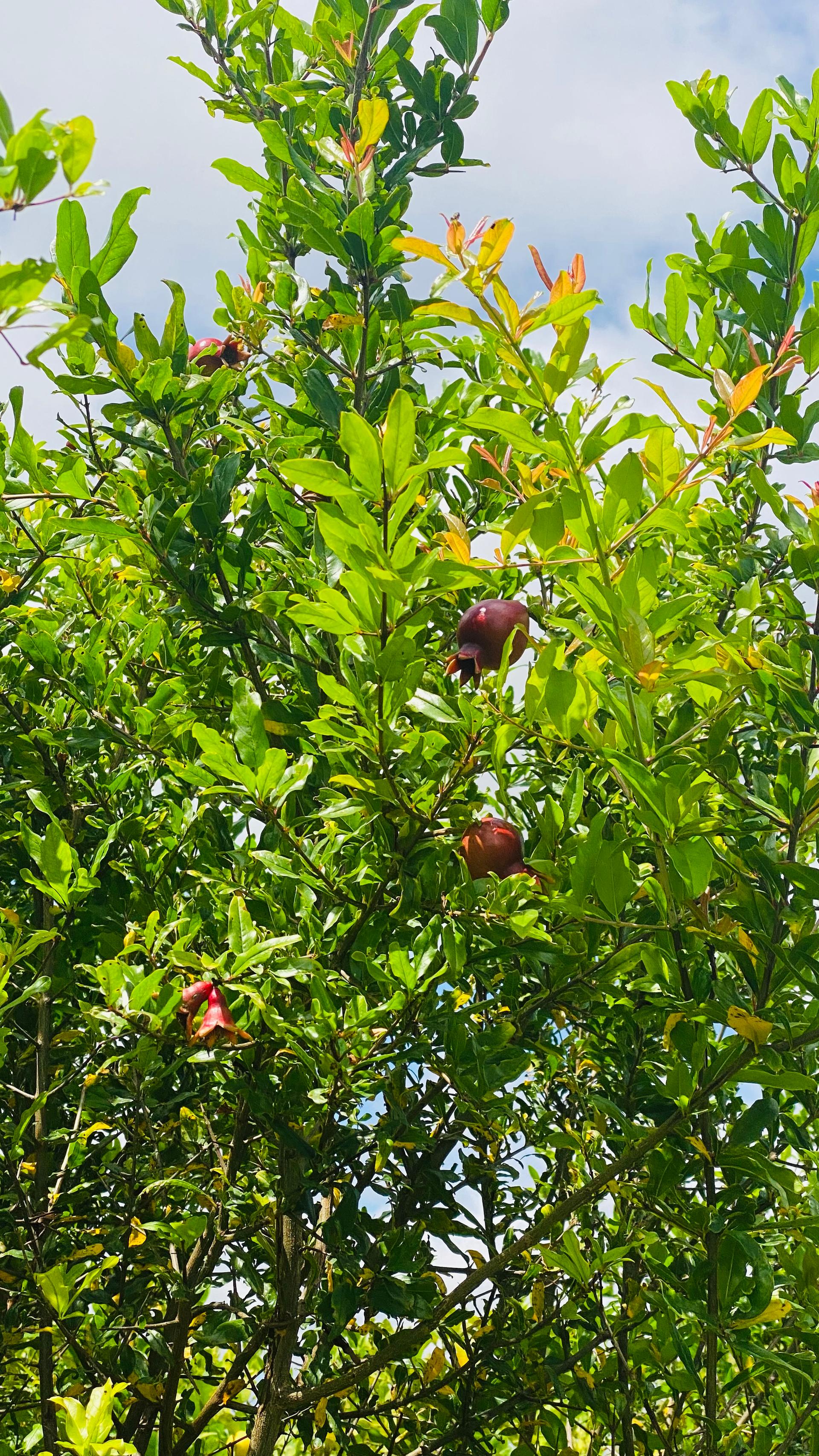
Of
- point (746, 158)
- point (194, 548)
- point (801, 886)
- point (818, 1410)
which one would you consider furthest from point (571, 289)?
point (818, 1410)

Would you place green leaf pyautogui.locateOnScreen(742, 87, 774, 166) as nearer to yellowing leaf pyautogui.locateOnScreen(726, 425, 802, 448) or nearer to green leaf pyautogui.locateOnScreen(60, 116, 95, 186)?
yellowing leaf pyautogui.locateOnScreen(726, 425, 802, 448)

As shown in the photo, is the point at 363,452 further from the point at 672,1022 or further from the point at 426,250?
the point at 672,1022

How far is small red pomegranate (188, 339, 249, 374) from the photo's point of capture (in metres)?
3.03

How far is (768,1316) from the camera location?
178 centimetres

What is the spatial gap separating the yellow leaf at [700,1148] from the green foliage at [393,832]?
0.06 feet

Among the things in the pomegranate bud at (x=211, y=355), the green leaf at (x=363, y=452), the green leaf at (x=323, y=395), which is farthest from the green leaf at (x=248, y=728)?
the pomegranate bud at (x=211, y=355)

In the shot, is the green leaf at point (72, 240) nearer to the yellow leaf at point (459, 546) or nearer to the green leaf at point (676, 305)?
the yellow leaf at point (459, 546)

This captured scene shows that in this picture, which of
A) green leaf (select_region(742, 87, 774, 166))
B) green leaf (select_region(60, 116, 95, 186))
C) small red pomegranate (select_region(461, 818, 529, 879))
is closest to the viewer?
green leaf (select_region(60, 116, 95, 186))

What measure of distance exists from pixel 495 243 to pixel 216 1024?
50.1 inches

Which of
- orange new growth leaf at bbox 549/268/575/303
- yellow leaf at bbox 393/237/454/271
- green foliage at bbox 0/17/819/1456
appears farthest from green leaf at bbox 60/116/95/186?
orange new growth leaf at bbox 549/268/575/303

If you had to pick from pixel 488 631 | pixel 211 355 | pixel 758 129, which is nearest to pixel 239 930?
pixel 488 631

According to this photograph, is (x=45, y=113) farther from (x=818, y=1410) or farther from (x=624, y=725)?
(x=818, y=1410)

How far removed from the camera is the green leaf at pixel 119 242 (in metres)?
1.75

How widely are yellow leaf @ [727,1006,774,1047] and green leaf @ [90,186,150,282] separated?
4.94 feet
